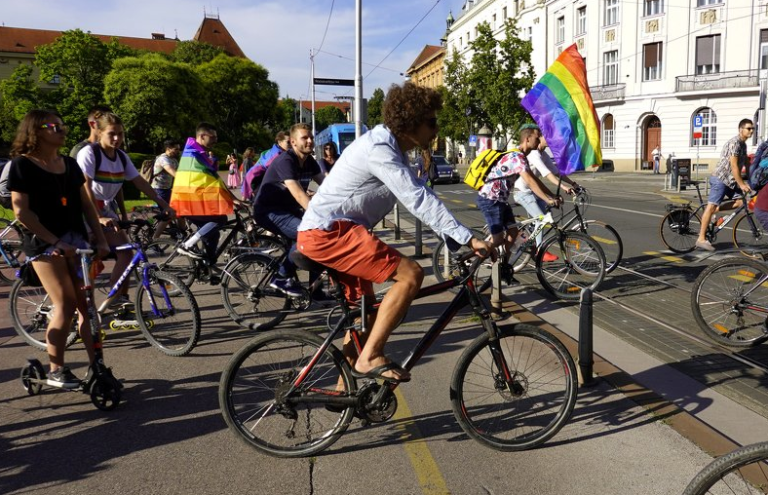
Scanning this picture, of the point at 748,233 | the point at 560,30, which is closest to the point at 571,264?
the point at 748,233

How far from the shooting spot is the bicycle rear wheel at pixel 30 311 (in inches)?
201

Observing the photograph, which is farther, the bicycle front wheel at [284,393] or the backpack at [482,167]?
the backpack at [482,167]

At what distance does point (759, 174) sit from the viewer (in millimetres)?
7488

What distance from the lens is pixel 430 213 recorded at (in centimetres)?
299

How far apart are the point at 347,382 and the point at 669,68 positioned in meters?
40.8

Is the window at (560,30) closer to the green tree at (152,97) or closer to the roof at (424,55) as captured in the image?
the green tree at (152,97)

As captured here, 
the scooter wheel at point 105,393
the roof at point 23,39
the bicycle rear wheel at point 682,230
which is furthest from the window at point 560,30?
the roof at point 23,39

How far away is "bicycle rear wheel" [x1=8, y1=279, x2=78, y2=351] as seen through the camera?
5.09m

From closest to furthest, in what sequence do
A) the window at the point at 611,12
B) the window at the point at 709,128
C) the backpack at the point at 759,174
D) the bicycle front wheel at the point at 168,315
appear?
the bicycle front wheel at the point at 168,315 → the backpack at the point at 759,174 → the window at the point at 709,128 → the window at the point at 611,12

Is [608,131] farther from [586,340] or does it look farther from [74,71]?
[74,71]

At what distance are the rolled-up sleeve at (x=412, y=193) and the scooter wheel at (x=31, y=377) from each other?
274cm

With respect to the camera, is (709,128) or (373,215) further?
(709,128)

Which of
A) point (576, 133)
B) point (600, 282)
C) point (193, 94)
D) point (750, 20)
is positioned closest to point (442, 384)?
point (600, 282)

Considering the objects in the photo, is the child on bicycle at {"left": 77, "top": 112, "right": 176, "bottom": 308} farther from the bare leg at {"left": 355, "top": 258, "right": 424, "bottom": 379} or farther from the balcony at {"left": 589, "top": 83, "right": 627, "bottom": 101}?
the balcony at {"left": 589, "top": 83, "right": 627, "bottom": 101}
